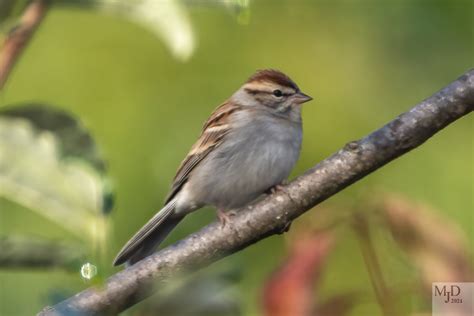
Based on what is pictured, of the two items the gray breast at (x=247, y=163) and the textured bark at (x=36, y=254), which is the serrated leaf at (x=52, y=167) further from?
the gray breast at (x=247, y=163)

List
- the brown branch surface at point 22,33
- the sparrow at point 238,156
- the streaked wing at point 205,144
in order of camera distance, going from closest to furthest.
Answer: the brown branch surface at point 22,33
the sparrow at point 238,156
the streaked wing at point 205,144

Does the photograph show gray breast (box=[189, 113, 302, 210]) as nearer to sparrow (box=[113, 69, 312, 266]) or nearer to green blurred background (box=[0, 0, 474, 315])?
sparrow (box=[113, 69, 312, 266])

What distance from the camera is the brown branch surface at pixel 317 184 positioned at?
157 centimetres

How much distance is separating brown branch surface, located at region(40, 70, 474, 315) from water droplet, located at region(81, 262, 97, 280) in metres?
0.67

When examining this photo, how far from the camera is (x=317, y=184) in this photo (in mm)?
1742

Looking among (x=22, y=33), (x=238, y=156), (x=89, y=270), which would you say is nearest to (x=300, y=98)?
(x=238, y=156)

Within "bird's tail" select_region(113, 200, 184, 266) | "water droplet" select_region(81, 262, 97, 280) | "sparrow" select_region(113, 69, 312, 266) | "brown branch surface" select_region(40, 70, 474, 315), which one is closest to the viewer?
"water droplet" select_region(81, 262, 97, 280)

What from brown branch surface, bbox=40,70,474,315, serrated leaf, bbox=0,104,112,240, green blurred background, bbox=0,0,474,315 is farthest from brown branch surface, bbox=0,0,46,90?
green blurred background, bbox=0,0,474,315

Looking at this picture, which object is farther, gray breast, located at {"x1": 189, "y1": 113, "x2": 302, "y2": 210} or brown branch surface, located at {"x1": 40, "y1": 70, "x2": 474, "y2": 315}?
gray breast, located at {"x1": 189, "y1": 113, "x2": 302, "y2": 210}

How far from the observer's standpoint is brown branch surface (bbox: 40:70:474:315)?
1.57 metres

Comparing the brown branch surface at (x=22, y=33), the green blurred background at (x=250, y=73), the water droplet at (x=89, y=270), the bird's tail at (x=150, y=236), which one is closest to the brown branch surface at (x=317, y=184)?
the brown branch surface at (x=22, y=33)

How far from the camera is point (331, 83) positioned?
14.4 feet

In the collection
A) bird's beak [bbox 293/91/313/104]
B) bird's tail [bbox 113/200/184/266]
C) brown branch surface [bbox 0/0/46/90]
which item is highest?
bird's beak [bbox 293/91/313/104]

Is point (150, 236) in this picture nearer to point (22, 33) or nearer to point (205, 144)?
point (205, 144)
